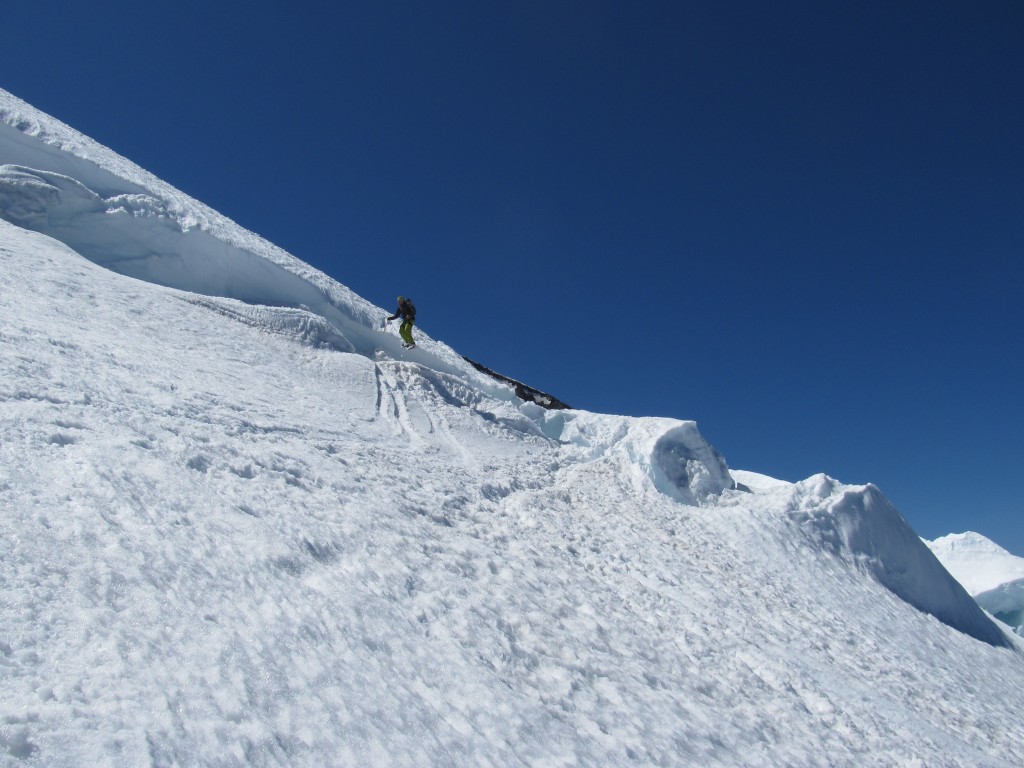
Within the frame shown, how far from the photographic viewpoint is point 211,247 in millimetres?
14398

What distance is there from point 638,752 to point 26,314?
9045 mm

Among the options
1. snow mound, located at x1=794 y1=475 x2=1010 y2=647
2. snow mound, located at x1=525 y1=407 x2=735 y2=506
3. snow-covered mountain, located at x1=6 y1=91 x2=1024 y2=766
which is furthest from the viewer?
snow mound, located at x1=525 y1=407 x2=735 y2=506

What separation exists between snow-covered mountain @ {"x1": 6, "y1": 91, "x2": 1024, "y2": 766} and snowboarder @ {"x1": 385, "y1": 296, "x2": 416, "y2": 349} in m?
2.33

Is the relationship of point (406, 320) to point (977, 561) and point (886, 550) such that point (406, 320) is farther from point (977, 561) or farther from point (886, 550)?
point (977, 561)

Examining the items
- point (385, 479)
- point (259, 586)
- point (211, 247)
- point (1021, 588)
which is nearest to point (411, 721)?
point (259, 586)

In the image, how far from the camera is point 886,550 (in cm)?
1148

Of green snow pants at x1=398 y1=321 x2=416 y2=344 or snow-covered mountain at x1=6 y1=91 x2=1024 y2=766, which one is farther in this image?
green snow pants at x1=398 y1=321 x2=416 y2=344

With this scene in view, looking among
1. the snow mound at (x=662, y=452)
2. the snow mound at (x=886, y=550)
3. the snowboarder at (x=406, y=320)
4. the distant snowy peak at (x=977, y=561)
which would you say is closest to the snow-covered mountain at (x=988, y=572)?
the distant snowy peak at (x=977, y=561)

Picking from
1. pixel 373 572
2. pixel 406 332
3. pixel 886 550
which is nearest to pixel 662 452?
pixel 886 550

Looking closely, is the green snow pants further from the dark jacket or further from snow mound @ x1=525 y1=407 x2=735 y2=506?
snow mound @ x1=525 y1=407 x2=735 y2=506

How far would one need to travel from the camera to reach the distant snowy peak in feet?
76.8

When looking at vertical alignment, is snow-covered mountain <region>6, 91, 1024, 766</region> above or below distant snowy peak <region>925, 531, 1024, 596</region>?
below

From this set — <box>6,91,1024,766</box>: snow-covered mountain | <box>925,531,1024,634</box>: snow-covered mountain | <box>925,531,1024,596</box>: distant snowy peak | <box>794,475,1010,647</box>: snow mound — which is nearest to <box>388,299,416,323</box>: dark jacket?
<box>6,91,1024,766</box>: snow-covered mountain

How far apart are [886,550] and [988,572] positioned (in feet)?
59.6
